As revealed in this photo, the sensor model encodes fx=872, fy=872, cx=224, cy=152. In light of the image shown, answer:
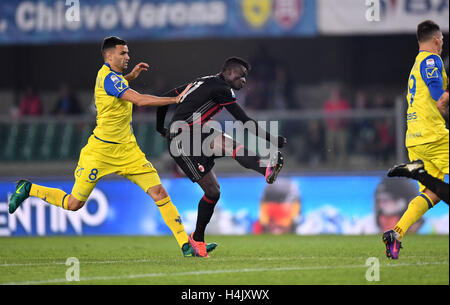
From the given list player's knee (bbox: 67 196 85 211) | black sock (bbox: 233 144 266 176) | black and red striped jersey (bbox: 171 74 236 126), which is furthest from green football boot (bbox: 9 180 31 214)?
black sock (bbox: 233 144 266 176)

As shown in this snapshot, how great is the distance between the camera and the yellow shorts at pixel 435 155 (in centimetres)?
778

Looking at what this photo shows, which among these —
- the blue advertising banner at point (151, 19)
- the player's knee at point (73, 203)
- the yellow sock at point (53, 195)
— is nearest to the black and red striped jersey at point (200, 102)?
the player's knee at point (73, 203)

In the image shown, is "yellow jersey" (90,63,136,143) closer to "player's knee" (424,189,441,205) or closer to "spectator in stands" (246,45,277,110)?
"player's knee" (424,189,441,205)

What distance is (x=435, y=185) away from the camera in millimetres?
7590

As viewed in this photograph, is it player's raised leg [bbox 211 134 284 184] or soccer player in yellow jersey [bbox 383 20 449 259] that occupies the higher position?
soccer player in yellow jersey [bbox 383 20 449 259]

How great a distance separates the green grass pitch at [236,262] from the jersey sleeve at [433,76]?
4.99 feet

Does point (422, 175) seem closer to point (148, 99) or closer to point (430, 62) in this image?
point (430, 62)

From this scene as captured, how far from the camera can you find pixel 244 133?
12477mm

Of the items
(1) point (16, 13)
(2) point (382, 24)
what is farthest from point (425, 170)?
(1) point (16, 13)

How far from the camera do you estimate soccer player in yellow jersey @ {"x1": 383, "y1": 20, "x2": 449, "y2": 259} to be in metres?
7.71

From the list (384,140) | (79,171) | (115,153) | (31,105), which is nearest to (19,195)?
(79,171)

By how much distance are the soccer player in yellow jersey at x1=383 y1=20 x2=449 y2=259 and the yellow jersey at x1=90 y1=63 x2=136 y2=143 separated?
273cm

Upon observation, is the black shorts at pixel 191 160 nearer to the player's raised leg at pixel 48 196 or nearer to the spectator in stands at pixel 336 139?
the player's raised leg at pixel 48 196

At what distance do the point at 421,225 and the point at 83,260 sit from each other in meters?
5.47
